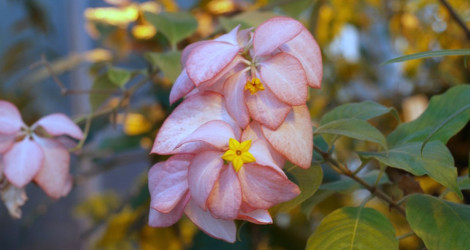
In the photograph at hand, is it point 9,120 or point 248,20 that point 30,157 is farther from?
point 248,20

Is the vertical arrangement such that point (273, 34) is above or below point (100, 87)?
above

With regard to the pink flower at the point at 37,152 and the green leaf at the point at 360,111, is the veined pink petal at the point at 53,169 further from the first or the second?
the green leaf at the point at 360,111

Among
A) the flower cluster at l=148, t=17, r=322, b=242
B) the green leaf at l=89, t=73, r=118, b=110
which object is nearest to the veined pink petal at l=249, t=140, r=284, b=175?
the flower cluster at l=148, t=17, r=322, b=242

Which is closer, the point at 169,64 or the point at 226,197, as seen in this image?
the point at 226,197

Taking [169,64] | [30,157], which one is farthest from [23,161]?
[169,64]

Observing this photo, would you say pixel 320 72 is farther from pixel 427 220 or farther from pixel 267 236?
pixel 267 236

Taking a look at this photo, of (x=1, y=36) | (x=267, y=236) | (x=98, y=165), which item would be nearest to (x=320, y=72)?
(x=267, y=236)
